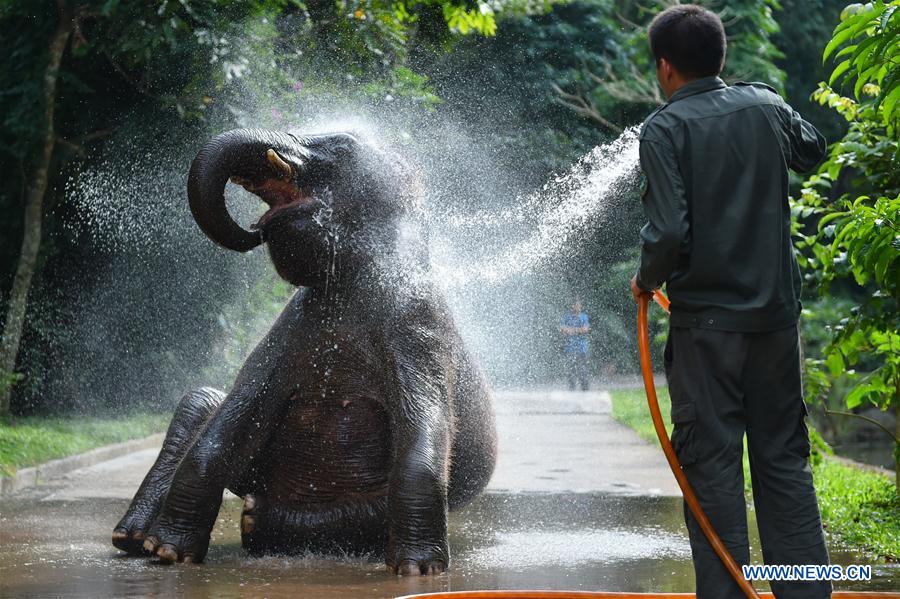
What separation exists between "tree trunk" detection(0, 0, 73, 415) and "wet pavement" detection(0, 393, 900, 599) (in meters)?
2.14

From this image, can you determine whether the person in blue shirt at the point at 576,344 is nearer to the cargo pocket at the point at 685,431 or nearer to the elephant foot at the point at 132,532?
the elephant foot at the point at 132,532

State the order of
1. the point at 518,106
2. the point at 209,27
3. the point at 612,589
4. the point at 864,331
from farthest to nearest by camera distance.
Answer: the point at 518,106 < the point at 209,27 < the point at 864,331 < the point at 612,589

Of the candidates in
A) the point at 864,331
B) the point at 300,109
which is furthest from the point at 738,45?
the point at 864,331

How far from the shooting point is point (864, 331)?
755cm

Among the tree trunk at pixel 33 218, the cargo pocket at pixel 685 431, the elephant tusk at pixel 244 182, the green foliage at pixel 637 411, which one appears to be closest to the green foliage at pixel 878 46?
the cargo pocket at pixel 685 431

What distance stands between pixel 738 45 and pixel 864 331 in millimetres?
14332

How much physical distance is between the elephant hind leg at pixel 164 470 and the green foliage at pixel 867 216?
10.9ft

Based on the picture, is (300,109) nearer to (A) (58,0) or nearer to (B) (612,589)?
(A) (58,0)

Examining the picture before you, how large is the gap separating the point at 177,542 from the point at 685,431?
2.84 meters

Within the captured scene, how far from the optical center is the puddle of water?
511 cm

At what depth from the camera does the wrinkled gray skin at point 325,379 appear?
581 centimetres

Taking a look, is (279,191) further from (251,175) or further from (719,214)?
(719,214)

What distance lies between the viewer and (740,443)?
12.5 ft

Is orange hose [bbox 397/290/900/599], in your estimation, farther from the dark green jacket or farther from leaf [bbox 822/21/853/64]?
leaf [bbox 822/21/853/64]
